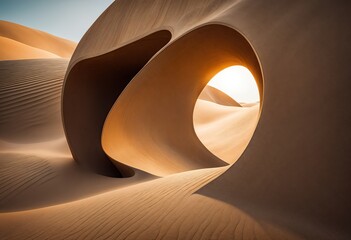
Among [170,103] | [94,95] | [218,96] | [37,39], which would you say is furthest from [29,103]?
[37,39]

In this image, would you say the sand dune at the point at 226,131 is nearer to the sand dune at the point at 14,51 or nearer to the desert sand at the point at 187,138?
the desert sand at the point at 187,138

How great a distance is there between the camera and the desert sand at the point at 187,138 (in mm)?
2477

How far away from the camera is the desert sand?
8.13ft

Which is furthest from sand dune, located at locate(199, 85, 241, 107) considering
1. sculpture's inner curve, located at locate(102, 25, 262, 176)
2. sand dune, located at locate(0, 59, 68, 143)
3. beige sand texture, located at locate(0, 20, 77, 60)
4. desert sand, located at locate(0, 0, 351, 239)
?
desert sand, located at locate(0, 0, 351, 239)

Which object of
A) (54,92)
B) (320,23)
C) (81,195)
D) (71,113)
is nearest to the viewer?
(320,23)

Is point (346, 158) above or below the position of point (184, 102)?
below

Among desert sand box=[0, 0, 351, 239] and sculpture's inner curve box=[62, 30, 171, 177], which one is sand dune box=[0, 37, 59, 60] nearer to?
desert sand box=[0, 0, 351, 239]

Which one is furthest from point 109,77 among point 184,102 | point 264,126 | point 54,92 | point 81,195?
point 264,126

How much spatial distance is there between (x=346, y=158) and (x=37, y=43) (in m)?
42.1

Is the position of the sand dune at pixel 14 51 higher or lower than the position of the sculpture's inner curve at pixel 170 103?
higher

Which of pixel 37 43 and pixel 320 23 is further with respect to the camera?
pixel 37 43

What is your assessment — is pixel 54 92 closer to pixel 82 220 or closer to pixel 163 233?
pixel 82 220

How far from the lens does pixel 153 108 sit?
7.31 metres

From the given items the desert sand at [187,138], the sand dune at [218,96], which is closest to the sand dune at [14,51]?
the desert sand at [187,138]
